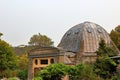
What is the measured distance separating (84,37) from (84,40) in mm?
790

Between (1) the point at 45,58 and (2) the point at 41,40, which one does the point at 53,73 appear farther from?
(2) the point at 41,40

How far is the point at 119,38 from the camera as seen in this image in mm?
64688

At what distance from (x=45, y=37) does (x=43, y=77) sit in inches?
1790

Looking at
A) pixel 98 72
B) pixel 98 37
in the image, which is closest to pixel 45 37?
pixel 98 37

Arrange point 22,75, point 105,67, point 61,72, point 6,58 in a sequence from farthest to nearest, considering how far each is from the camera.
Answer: point 22,75 < point 6,58 < point 105,67 < point 61,72

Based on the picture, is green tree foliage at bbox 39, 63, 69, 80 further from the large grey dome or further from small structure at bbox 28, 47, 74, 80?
the large grey dome

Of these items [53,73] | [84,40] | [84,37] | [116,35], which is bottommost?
[53,73]

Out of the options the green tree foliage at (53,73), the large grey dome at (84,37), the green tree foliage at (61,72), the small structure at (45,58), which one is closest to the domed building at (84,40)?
the large grey dome at (84,37)

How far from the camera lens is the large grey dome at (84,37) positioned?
6103 centimetres

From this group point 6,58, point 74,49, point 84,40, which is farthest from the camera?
point 74,49

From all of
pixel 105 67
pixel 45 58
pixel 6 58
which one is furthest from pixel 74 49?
pixel 105 67

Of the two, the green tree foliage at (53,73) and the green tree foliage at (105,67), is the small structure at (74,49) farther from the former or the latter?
the green tree foliage at (53,73)

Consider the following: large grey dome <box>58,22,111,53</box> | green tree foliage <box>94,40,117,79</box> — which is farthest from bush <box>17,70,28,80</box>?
green tree foliage <box>94,40,117,79</box>

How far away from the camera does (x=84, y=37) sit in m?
62.0
